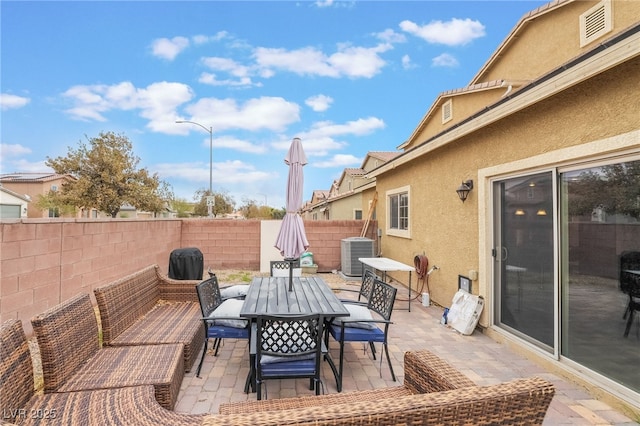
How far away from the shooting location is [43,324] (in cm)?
223

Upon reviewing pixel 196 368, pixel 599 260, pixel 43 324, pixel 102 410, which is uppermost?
pixel 599 260

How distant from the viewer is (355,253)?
9.48m

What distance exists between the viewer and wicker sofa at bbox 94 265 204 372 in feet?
10.4

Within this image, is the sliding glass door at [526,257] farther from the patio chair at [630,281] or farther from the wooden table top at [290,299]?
the wooden table top at [290,299]

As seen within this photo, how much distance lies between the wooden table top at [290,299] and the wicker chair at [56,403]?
0.99m

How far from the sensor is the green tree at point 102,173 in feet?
65.3

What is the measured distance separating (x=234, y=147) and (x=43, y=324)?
24.2 m

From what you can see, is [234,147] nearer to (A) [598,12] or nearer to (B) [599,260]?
(A) [598,12]

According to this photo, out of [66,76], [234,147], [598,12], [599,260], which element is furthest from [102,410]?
[234,147]

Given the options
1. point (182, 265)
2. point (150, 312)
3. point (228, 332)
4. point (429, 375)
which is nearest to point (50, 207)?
point (182, 265)

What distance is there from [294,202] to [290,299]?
1.49m

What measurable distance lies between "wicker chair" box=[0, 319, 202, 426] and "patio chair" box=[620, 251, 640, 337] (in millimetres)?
3573

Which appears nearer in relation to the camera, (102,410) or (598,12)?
(102,410)

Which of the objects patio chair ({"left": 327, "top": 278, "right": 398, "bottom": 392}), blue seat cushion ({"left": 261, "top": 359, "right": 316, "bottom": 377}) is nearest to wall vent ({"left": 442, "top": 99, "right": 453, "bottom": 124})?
patio chair ({"left": 327, "top": 278, "right": 398, "bottom": 392})
